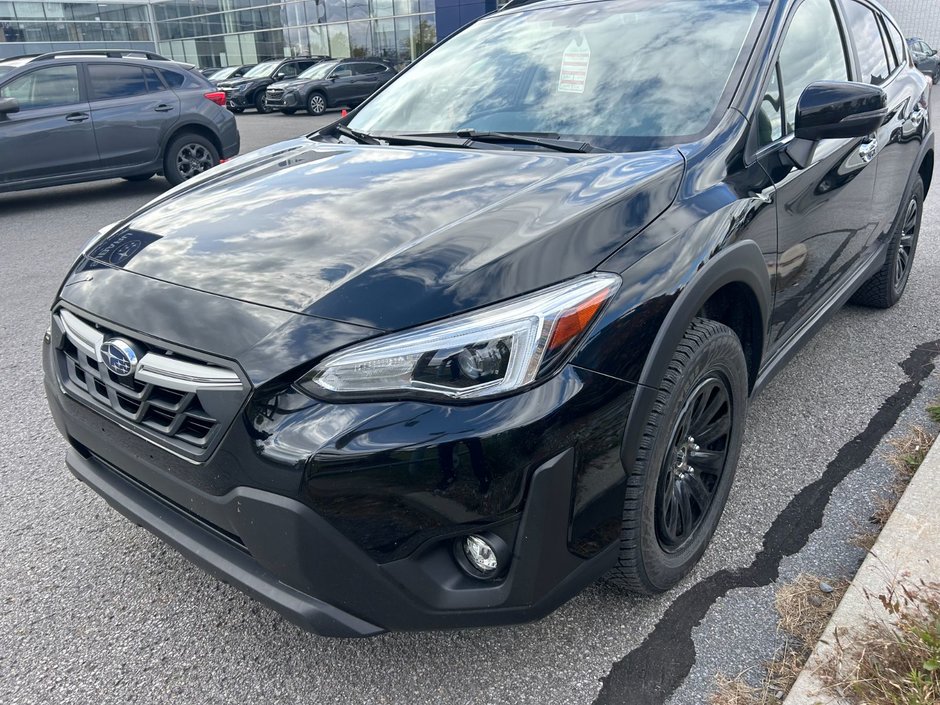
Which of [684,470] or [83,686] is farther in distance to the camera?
[684,470]

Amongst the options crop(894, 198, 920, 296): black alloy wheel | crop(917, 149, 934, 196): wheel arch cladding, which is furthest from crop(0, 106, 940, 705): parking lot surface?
crop(917, 149, 934, 196): wheel arch cladding

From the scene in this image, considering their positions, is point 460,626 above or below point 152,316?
below

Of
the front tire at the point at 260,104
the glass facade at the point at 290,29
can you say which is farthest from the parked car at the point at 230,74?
the glass facade at the point at 290,29

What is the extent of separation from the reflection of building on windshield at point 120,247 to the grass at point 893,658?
6.90 feet

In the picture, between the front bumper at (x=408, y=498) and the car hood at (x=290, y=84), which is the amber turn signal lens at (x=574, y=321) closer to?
the front bumper at (x=408, y=498)

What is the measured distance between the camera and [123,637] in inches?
85.3

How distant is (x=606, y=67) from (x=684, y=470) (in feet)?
4.76

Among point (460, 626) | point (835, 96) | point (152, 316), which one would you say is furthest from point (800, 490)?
point (152, 316)

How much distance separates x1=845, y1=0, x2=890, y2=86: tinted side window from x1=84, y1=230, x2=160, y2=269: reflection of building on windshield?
3091 mm

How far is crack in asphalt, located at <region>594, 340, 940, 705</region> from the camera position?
1.96m

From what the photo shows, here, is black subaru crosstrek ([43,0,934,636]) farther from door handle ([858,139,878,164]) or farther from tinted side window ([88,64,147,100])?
tinted side window ([88,64,147,100])

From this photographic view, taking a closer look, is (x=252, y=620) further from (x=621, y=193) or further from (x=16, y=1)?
(x=16, y=1)

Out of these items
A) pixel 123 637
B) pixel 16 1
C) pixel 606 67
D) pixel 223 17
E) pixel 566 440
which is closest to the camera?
pixel 566 440

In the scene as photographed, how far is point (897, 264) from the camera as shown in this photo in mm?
4309
